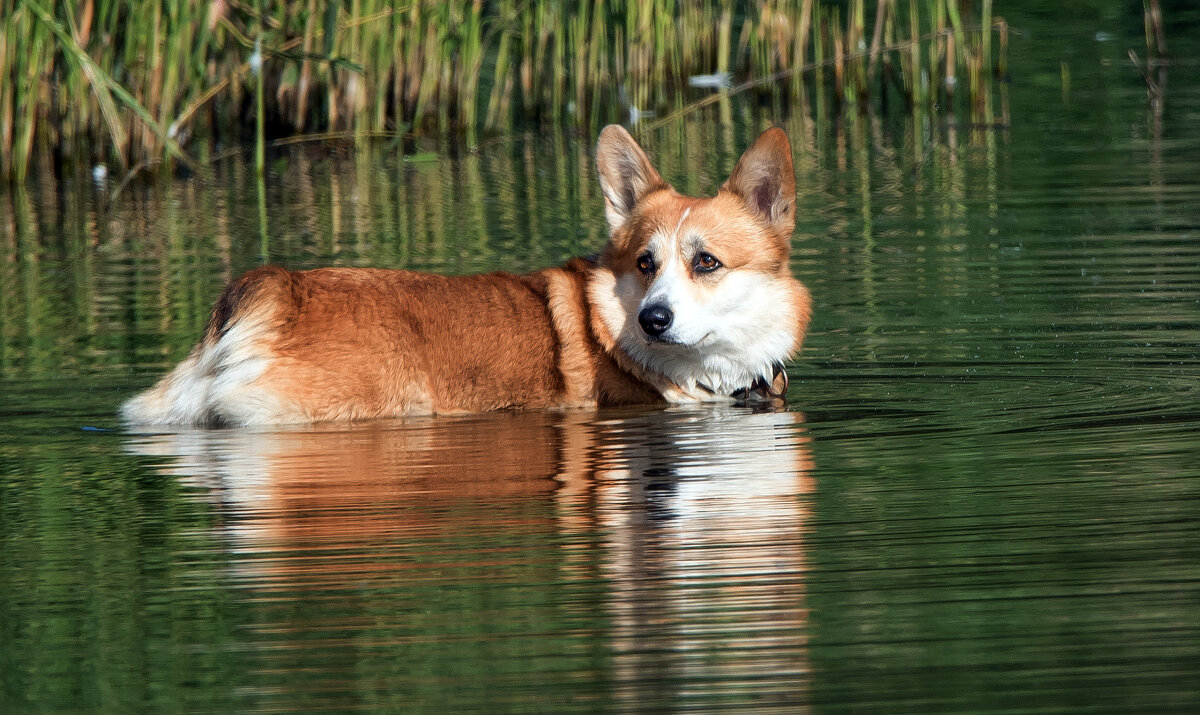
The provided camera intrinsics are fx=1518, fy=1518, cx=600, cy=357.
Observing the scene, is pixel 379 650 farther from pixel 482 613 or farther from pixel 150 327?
pixel 150 327

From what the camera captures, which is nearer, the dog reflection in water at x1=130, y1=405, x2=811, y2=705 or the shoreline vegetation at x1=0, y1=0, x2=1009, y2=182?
the dog reflection in water at x1=130, y1=405, x2=811, y2=705

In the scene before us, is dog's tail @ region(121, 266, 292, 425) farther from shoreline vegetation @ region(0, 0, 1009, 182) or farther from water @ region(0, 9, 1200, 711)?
shoreline vegetation @ region(0, 0, 1009, 182)

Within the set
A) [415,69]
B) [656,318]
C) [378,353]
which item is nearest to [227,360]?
[378,353]

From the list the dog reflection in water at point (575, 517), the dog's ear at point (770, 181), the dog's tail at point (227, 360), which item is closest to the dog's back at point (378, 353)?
the dog's tail at point (227, 360)

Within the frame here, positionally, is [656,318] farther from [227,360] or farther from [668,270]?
[227,360]

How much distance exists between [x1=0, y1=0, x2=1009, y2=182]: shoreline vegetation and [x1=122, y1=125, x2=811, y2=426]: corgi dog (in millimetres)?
4975

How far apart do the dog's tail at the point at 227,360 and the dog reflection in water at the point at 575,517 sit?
10cm

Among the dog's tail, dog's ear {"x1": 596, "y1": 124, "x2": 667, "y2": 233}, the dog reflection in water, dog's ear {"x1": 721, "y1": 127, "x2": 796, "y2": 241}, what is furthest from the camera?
dog's ear {"x1": 596, "y1": 124, "x2": 667, "y2": 233}

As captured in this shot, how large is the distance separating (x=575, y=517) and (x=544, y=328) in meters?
1.67

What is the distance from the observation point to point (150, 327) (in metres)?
6.82

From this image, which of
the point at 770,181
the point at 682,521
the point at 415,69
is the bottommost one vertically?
the point at 682,521

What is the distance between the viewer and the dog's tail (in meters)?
4.90

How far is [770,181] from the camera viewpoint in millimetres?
5430

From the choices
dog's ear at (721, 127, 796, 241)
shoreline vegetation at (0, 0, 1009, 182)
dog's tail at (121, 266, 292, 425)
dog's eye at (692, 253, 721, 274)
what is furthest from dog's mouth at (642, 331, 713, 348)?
shoreline vegetation at (0, 0, 1009, 182)
